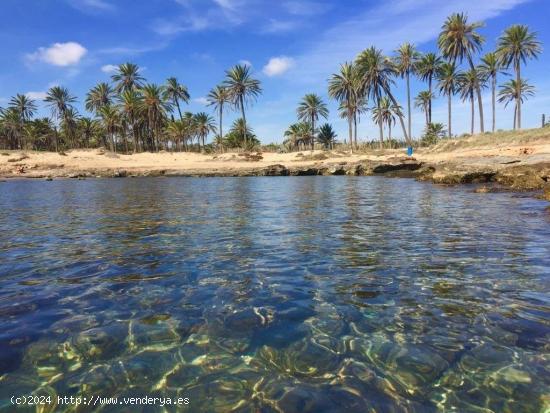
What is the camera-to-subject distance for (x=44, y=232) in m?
10.6

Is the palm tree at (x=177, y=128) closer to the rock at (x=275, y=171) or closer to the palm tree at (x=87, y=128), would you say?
the palm tree at (x=87, y=128)

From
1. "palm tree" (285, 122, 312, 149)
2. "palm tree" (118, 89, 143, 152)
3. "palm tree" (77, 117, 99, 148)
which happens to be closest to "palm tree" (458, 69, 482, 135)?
"palm tree" (285, 122, 312, 149)

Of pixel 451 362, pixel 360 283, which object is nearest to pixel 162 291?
pixel 360 283

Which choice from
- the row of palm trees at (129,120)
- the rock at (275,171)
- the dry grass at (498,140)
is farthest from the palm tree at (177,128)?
the dry grass at (498,140)

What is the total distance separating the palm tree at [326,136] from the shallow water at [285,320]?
79.3 meters

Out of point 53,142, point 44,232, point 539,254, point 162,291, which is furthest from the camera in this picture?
point 53,142

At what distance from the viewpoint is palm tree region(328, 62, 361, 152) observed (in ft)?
212

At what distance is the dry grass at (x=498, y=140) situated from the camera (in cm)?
3750

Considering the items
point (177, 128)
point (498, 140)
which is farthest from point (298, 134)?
point (498, 140)

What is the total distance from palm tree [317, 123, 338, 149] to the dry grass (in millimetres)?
39691

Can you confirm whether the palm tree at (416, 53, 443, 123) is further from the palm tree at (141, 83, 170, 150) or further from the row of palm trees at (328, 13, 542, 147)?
the palm tree at (141, 83, 170, 150)

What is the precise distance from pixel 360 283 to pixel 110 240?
→ 6377 millimetres

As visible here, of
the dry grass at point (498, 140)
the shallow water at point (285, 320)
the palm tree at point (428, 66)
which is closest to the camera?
the shallow water at point (285, 320)

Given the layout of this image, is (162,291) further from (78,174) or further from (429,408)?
(78,174)
